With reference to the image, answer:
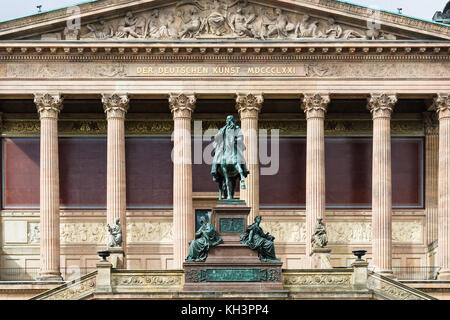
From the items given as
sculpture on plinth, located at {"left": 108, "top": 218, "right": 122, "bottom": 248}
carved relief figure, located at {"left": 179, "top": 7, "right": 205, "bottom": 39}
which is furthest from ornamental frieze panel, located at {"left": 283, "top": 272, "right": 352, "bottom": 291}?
carved relief figure, located at {"left": 179, "top": 7, "right": 205, "bottom": 39}

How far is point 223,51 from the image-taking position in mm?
57438

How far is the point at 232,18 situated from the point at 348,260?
43.7 feet

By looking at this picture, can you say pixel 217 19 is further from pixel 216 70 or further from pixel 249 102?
pixel 249 102

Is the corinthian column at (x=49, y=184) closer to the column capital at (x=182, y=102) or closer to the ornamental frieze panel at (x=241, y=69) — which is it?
the ornamental frieze panel at (x=241, y=69)

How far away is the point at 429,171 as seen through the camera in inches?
2406

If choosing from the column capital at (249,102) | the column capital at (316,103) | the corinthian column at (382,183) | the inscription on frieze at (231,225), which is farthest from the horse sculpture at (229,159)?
the corinthian column at (382,183)

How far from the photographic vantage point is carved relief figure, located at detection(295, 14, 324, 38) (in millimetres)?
57594

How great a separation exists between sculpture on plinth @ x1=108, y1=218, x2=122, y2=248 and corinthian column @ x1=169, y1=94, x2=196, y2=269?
5.03m

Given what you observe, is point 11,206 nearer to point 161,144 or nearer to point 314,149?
point 161,144

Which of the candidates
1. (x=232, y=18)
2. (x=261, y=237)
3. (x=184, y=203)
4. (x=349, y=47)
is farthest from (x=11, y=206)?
(x=261, y=237)

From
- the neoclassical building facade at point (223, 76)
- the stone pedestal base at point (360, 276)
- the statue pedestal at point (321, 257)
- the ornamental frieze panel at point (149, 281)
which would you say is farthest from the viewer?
the neoclassical building facade at point (223, 76)

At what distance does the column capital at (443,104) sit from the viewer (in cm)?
5756

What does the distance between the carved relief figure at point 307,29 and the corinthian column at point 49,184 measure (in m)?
11.6

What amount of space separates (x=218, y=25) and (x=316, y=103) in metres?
5.90
